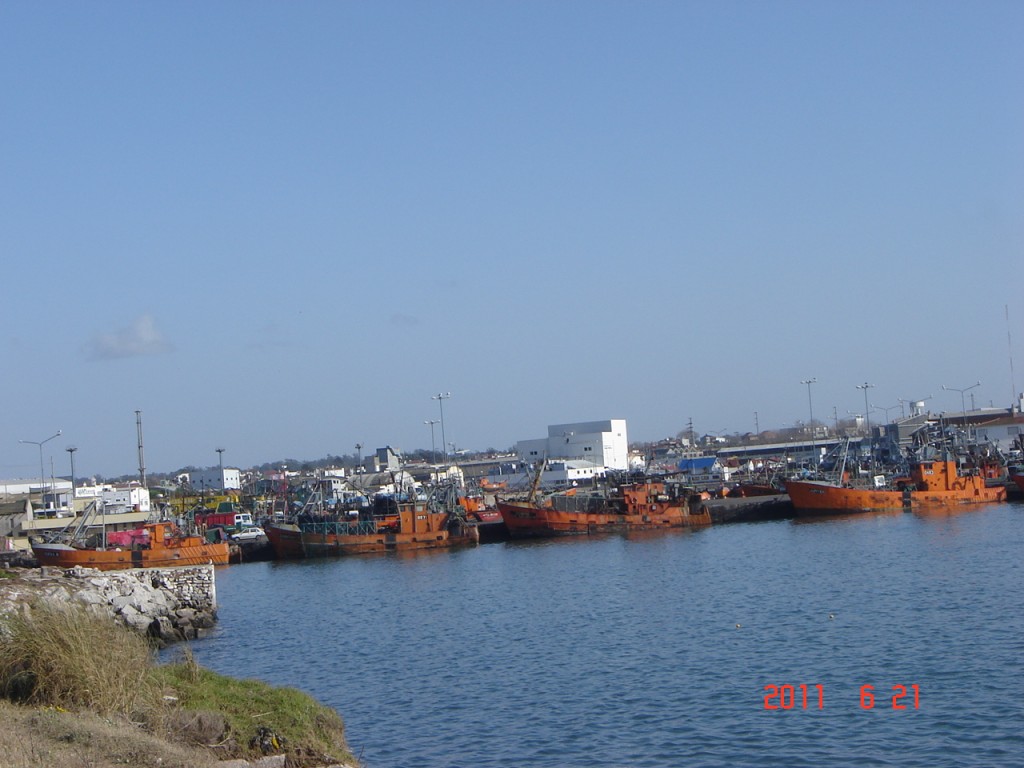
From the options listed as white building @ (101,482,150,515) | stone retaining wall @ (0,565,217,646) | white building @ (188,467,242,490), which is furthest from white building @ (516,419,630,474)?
stone retaining wall @ (0,565,217,646)

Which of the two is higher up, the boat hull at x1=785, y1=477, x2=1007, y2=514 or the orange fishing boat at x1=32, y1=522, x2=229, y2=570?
the orange fishing boat at x1=32, y1=522, x2=229, y2=570

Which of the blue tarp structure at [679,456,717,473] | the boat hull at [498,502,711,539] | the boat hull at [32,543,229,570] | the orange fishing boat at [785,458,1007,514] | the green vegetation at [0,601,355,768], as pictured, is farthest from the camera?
the blue tarp structure at [679,456,717,473]

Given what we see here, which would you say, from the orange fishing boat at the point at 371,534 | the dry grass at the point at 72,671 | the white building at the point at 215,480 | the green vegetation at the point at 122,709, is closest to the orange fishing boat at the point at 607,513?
the orange fishing boat at the point at 371,534

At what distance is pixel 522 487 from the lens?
4464 inches

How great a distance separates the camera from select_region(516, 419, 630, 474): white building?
434 ft

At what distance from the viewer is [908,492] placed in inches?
2950

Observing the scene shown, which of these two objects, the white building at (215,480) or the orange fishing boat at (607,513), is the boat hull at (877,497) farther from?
the white building at (215,480)

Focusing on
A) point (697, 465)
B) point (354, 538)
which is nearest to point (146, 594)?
point (354, 538)

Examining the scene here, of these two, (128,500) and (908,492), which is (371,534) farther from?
(908,492)

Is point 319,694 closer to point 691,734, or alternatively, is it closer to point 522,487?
point 691,734

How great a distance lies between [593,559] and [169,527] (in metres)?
23.0
